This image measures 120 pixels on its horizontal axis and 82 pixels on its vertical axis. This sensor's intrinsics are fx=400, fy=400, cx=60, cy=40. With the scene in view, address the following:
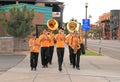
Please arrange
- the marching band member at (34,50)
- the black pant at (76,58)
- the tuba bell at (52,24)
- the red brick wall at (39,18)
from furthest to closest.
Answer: the red brick wall at (39,18)
the tuba bell at (52,24)
the black pant at (76,58)
the marching band member at (34,50)

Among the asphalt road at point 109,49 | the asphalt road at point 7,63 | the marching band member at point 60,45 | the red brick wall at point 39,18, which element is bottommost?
the asphalt road at point 109,49

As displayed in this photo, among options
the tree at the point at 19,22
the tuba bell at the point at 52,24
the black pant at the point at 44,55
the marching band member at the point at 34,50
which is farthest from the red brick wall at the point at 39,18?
the marching band member at the point at 34,50

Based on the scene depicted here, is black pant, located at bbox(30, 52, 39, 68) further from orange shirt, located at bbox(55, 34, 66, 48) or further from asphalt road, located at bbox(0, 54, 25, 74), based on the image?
asphalt road, located at bbox(0, 54, 25, 74)

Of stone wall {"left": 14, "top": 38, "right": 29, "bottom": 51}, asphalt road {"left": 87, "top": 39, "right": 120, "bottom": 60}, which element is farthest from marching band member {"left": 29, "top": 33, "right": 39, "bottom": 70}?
stone wall {"left": 14, "top": 38, "right": 29, "bottom": 51}

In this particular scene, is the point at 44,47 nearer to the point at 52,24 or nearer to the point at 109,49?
the point at 52,24

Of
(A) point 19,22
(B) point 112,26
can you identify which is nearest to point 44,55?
(A) point 19,22

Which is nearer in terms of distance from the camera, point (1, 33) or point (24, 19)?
point (24, 19)

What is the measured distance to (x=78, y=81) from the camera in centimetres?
1334

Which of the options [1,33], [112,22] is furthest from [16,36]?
[112,22]

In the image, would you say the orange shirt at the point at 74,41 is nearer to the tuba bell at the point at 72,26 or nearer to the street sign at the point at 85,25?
the tuba bell at the point at 72,26

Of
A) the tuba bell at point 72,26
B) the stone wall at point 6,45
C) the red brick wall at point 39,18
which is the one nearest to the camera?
the tuba bell at point 72,26

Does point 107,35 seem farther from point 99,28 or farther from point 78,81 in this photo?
point 78,81

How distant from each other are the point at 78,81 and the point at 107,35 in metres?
165

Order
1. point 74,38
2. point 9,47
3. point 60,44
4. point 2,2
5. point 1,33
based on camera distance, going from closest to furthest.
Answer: point 60,44, point 74,38, point 9,47, point 1,33, point 2,2
